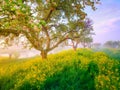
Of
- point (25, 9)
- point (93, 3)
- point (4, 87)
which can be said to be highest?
point (93, 3)

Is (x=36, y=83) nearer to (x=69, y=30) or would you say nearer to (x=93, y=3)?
(x=93, y=3)

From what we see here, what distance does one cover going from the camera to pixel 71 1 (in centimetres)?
2812

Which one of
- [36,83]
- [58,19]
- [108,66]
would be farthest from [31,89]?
[58,19]

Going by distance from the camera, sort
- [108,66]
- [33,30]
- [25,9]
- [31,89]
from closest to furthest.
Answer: [25,9]
[31,89]
[108,66]
[33,30]

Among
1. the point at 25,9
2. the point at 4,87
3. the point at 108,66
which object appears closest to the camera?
the point at 25,9

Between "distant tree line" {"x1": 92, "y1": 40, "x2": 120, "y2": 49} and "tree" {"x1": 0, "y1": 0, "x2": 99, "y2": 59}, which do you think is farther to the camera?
"distant tree line" {"x1": 92, "y1": 40, "x2": 120, "y2": 49}

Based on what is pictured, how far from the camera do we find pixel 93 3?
28.2m

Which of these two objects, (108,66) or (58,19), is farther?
(58,19)

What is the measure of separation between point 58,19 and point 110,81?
1811 cm

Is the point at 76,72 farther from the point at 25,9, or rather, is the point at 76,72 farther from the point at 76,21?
the point at 76,21

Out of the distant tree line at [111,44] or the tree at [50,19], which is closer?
the tree at [50,19]

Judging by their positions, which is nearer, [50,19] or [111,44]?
[50,19]

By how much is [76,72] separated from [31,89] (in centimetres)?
376

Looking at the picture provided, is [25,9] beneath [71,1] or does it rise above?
beneath
